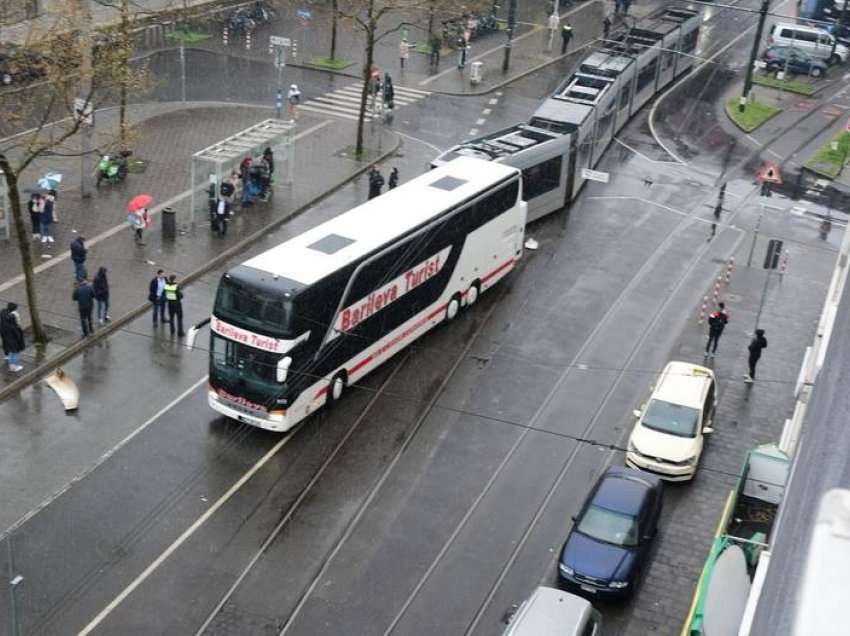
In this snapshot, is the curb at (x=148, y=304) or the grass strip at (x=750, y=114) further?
the grass strip at (x=750, y=114)

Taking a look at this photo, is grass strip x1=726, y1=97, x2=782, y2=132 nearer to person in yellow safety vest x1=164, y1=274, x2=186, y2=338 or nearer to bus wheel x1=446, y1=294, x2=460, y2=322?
bus wheel x1=446, y1=294, x2=460, y2=322

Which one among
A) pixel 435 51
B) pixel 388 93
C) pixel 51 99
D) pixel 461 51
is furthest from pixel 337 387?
pixel 461 51

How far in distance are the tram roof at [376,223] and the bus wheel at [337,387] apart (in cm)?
257

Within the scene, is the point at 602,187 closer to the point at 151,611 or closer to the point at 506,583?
the point at 506,583

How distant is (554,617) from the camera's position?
62.2 feet

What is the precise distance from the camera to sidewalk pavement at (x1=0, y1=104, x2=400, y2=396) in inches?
1193

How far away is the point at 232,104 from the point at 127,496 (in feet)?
87.7

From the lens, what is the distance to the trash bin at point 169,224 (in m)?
34.6

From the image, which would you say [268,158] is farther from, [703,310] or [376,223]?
[703,310]

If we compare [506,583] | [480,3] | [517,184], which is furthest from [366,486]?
[480,3]

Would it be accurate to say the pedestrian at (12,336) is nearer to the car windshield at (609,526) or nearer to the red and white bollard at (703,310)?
the car windshield at (609,526)

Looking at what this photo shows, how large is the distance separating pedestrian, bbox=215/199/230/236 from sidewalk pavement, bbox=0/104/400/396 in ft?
0.86

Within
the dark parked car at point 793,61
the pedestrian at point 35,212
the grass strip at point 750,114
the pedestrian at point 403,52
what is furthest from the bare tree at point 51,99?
the dark parked car at point 793,61

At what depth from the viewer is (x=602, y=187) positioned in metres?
43.2
